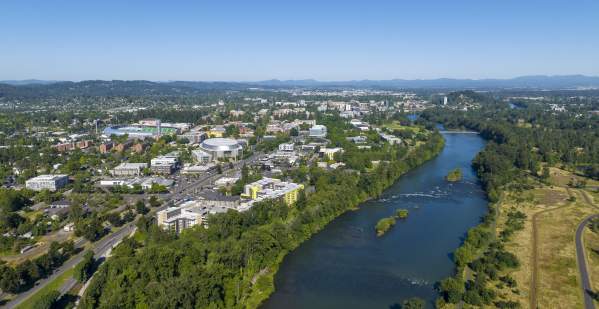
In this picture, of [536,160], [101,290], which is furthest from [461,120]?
[101,290]

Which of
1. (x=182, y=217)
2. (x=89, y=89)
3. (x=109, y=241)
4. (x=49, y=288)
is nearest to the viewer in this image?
(x=49, y=288)

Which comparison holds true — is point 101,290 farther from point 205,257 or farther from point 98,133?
point 98,133

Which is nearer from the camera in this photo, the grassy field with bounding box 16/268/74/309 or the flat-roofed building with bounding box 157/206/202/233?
the grassy field with bounding box 16/268/74/309

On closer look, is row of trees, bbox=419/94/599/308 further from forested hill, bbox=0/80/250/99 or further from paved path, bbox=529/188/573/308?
forested hill, bbox=0/80/250/99

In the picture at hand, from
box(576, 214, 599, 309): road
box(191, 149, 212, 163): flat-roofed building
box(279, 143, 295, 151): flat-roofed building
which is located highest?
box(279, 143, 295, 151): flat-roofed building

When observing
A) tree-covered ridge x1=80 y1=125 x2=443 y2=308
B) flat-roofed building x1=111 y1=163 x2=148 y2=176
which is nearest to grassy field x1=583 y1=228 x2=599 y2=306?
tree-covered ridge x1=80 y1=125 x2=443 y2=308

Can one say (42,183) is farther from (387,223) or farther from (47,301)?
(387,223)

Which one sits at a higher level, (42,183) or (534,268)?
(42,183)

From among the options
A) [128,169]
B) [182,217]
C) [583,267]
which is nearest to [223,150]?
[128,169]
